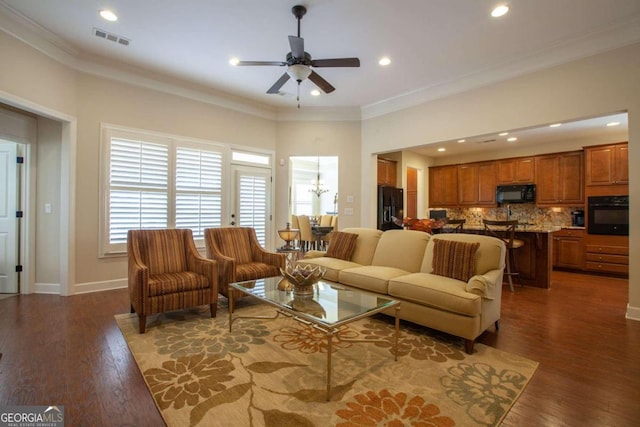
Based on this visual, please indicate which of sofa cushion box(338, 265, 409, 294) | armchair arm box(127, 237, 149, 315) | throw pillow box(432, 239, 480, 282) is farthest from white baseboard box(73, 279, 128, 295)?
throw pillow box(432, 239, 480, 282)

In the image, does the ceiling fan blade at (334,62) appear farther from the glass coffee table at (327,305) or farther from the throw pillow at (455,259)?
the glass coffee table at (327,305)

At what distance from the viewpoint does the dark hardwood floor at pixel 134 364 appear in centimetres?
175

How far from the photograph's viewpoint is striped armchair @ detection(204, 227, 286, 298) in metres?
3.46

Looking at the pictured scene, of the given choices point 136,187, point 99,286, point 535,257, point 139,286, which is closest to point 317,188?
point 136,187

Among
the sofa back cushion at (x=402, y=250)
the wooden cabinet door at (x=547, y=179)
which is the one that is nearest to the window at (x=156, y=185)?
the sofa back cushion at (x=402, y=250)

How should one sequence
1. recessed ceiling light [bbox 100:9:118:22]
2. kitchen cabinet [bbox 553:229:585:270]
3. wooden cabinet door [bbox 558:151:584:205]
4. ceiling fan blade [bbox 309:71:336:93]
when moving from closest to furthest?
1. recessed ceiling light [bbox 100:9:118:22]
2. ceiling fan blade [bbox 309:71:336:93]
3. kitchen cabinet [bbox 553:229:585:270]
4. wooden cabinet door [bbox 558:151:584:205]

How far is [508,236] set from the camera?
15.3 ft

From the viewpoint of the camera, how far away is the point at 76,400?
1.82 m

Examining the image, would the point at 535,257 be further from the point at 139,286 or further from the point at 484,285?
the point at 139,286

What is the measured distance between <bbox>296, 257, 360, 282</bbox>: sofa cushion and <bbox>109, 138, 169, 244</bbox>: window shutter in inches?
100

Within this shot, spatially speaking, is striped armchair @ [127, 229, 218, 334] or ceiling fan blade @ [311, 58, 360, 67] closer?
striped armchair @ [127, 229, 218, 334]

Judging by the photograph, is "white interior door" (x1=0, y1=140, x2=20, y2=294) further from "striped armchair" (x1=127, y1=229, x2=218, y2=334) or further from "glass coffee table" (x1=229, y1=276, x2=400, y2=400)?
"glass coffee table" (x1=229, y1=276, x2=400, y2=400)

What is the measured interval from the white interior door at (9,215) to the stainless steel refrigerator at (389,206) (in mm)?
5923

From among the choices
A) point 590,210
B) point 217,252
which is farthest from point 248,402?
point 590,210
